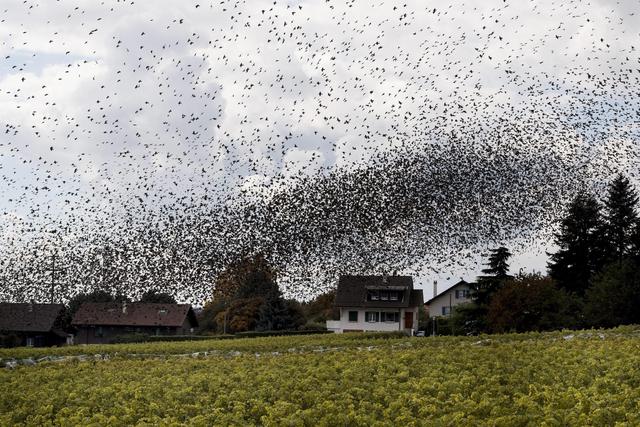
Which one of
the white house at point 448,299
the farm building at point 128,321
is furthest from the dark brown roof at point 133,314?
the white house at point 448,299

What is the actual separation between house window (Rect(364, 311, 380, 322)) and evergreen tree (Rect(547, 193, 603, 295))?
1721 cm

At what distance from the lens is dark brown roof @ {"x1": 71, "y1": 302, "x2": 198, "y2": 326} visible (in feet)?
297

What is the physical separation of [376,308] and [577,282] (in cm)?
1944

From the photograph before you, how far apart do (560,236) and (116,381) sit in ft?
178

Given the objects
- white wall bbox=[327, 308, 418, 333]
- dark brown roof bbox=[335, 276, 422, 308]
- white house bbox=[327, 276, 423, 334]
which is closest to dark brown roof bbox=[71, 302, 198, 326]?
dark brown roof bbox=[335, 276, 422, 308]

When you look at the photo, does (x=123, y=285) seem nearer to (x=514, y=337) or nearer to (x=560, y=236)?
(x=560, y=236)

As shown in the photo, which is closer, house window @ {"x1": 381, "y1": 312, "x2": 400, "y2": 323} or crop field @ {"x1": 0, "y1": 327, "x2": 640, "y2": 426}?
crop field @ {"x1": 0, "y1": 327, "x2": 640, "y2": 426}

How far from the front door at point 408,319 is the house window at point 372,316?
8.38ft

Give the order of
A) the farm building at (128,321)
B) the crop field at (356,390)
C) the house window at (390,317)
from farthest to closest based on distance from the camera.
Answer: the farm building at (128,321)
the house window at (390,317)
the crop field at (356,390)

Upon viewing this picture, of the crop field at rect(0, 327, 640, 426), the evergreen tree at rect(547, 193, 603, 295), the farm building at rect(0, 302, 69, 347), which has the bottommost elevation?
the crop field at rect(0, 327, 640, 426)

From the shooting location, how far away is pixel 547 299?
54.6m

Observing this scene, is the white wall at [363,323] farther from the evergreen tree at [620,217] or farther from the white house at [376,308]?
the evergreen tree at [620,217]

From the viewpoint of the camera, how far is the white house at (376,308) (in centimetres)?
7862

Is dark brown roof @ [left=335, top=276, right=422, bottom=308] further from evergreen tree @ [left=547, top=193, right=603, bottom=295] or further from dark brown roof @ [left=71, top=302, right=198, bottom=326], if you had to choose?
dark brown roof @ [left=71, top=302, right=198, bottom=326]
